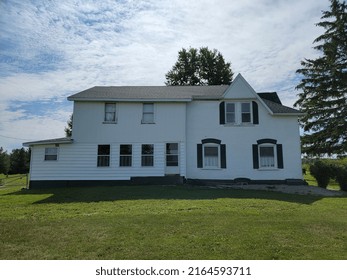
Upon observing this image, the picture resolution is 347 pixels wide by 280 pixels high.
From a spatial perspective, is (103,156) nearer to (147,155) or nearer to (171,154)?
(147,155)

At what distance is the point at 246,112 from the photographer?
20578 mm

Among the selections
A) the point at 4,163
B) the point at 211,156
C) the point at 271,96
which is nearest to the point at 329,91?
the point at 271,96

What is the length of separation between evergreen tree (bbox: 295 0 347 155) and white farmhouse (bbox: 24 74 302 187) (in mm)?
10800

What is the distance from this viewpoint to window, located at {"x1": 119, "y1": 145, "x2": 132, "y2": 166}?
19.9 metres

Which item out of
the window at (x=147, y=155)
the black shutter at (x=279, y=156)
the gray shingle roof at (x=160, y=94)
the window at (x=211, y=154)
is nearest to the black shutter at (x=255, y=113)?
the gray shingle roof at (x=160, y=94)

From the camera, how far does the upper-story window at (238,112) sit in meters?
20.5

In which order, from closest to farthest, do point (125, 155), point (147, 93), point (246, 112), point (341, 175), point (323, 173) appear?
point (341, 175)
point (323, 173)
point (125, 155)
point (246, 112)
point (147, 93)

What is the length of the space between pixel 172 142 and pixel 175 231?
1311 centimetres

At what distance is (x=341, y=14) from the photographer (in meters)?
28.3

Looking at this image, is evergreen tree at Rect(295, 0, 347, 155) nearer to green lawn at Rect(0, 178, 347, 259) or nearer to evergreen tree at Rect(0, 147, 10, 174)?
green lawn at Rect(0, 178, 347, 259)

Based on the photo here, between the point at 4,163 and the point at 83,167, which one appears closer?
the point at 83,167

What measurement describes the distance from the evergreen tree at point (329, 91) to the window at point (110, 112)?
20.2 metres

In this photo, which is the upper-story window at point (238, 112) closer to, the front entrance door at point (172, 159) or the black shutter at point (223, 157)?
the black shutter at point (223, 157)
